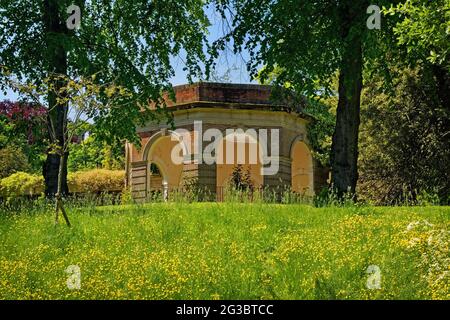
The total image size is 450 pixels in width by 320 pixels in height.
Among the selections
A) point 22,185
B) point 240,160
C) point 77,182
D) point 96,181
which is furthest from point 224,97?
point 22,185

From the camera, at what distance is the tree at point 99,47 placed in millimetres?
16594

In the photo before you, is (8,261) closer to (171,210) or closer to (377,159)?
(171,210)

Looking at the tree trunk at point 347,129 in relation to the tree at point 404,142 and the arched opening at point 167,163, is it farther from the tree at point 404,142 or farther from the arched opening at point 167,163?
the arched opening at point 167,163

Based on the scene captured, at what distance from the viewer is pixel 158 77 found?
19641 mm

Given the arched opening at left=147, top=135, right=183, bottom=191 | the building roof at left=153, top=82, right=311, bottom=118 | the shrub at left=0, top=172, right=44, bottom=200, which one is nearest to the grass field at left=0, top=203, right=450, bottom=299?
the building roof at left=153, top=82, right=311, bottom=118

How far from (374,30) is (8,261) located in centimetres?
1006

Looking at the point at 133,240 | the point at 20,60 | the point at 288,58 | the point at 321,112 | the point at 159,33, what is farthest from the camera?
the point at 321,112

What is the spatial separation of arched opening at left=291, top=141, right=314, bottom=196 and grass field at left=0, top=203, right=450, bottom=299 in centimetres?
1752

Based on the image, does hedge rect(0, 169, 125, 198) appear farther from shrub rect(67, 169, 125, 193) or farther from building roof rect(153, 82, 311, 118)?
building roof rect(153, 82, 311, 118)

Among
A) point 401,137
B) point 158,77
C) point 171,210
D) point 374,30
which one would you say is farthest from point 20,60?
point 401,137

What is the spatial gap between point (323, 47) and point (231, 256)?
27.4 ft

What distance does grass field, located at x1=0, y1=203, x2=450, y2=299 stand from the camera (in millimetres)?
6941

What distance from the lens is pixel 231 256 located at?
8.45 m

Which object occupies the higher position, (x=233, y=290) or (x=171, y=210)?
(x=171, y=210)
